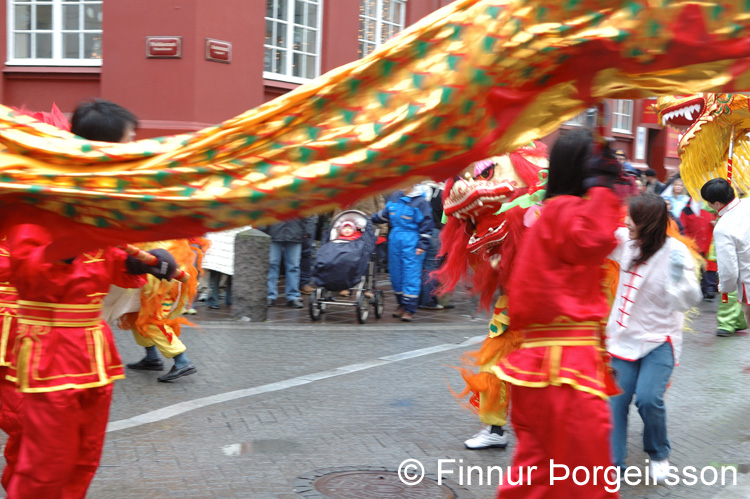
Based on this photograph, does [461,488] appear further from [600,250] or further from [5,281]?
[5,281]

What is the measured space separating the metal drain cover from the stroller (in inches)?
199

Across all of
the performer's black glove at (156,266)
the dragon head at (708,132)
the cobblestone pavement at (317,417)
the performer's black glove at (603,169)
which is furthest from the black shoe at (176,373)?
the dragon head at (708,132)

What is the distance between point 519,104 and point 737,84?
592 mm

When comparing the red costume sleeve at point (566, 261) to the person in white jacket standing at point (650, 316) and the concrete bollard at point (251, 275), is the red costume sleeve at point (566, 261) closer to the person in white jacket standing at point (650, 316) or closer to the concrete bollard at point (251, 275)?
the person in white jacket standing at point (650, 316)

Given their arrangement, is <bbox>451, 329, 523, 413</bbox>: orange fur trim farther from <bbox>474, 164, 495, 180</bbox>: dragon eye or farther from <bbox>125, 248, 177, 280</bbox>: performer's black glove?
<bbox>125, 248, 177, 280</bbox>: performer's black glove

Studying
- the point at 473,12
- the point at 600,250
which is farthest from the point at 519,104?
the point at 600,250

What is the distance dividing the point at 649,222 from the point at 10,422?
11.8ft

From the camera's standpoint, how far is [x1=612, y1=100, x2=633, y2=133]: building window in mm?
21922

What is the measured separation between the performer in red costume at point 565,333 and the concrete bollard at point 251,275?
6.77m

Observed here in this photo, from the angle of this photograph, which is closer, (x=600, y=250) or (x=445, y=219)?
(x=600, y=250)

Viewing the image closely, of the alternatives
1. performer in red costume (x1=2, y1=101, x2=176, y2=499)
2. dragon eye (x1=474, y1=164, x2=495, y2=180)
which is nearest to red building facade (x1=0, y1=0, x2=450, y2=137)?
dragon eye (x1=474, y1=164, x2=495, y2=180)

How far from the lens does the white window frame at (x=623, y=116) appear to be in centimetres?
2191

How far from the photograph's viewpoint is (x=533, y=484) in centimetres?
321

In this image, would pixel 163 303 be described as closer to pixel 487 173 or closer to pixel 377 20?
pixel 487 173
